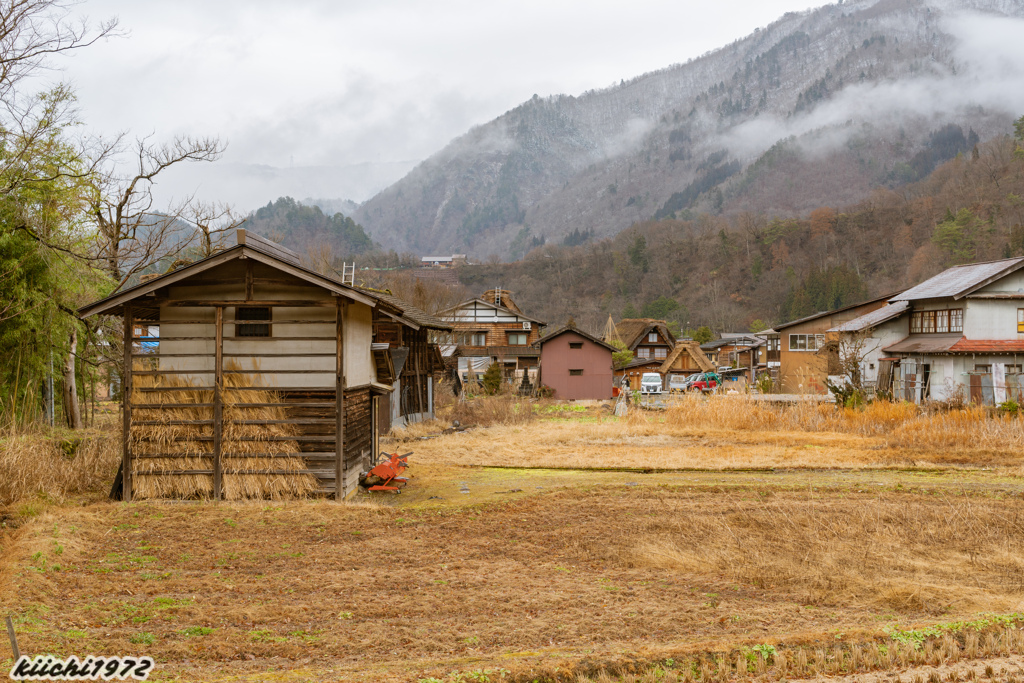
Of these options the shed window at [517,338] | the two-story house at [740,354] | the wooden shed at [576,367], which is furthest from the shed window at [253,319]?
the two-story house at [740,354]

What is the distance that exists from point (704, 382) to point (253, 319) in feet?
127

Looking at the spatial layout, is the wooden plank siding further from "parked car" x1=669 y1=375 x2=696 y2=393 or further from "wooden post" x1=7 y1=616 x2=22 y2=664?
"parked car" x1=669 y1=375 x2=696 y2=393

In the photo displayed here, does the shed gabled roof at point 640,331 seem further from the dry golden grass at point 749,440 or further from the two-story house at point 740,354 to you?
the dry golden grass at point 749,440

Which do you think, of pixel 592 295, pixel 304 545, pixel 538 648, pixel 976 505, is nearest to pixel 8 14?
pixel 304 545

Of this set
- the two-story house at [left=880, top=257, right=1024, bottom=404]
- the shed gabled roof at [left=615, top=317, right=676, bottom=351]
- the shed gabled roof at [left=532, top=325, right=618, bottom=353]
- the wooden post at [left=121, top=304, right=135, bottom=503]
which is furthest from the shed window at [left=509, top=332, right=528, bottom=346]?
the wooden post at [left=121, top=304, right=135, bottom=503]

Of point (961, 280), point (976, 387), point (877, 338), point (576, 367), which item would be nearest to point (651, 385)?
point (576, 367)

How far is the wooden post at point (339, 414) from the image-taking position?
13.9 metres

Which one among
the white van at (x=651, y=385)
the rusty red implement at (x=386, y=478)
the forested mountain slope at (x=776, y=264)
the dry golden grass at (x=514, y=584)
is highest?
the forested mountain slope at (x=776, y=264)

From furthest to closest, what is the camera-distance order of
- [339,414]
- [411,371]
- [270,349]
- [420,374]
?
[420,374] → [411,371] → [270,349] → [339,414]

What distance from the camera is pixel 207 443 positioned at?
1391 cm

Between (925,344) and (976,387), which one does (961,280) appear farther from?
(976,387)

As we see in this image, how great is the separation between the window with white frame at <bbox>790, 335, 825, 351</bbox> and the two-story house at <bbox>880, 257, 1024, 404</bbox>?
546 inches

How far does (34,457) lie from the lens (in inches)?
525

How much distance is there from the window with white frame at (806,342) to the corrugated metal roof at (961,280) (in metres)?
10.9
